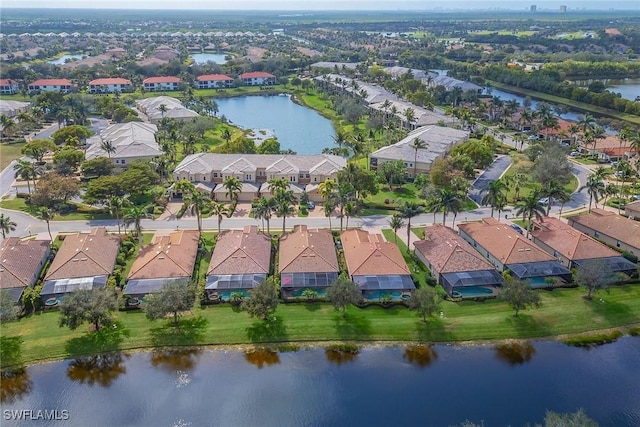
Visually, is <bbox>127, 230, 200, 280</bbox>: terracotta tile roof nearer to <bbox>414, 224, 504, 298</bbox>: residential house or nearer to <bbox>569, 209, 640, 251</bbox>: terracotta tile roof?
<bbox>414, 224, 504, 298</bbox>: residential house

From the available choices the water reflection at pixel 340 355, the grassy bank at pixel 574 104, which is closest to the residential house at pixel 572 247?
the water reflection at pixel 340 355

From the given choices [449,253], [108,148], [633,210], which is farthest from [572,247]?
[108,148]

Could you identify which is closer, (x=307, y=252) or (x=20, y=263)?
(x=20, y=263)

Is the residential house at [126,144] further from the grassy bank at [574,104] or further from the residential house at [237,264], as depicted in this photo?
the grassy bank at [574,104]

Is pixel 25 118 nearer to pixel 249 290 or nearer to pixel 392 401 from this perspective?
pixel 249 290

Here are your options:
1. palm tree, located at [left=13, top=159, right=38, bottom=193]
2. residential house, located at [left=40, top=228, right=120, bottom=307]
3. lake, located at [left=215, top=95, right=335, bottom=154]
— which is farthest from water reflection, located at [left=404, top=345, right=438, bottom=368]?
lake, located at [left=215, top=95, right=335, bottom=154]

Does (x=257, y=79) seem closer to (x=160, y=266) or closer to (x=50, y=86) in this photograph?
(x=50, y=86)
